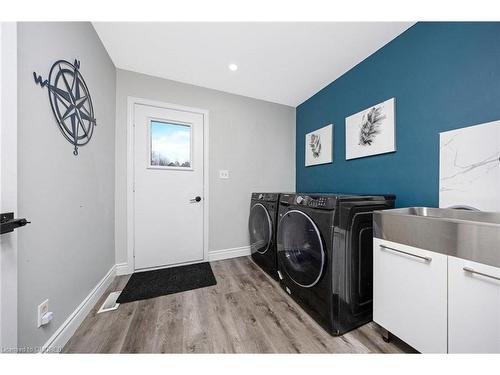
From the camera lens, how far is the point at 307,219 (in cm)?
131

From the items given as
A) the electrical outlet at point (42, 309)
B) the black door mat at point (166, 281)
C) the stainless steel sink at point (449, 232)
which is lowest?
the black door mat at point (166, 281)

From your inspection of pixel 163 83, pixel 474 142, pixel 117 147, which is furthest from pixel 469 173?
pixel 117 147

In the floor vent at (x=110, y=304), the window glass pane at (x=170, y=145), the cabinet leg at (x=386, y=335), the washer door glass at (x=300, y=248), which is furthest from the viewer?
the window glass pane at (x=170, y=145)

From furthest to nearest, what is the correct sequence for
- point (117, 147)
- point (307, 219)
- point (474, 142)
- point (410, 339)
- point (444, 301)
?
1. point (117, 147)
2. point (307, 219)
3. point (474, 142)
4. point (410, 339)
5. point (444, 301)

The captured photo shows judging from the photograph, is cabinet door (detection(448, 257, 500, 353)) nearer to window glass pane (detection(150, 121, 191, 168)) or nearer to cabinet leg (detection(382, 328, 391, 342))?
cabinet leg (detection(382, 328, 391, 342))

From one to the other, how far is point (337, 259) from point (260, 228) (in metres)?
1.07

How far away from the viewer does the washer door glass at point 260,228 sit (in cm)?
191

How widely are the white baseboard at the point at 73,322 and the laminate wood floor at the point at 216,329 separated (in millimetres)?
38

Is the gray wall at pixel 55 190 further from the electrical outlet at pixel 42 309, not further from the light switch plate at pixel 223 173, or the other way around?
the light switch plate at pixel 223 173

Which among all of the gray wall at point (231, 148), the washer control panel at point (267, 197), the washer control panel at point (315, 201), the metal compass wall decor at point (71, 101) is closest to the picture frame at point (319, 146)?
the gray wall at point (231, 148)

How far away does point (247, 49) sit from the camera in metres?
1.63

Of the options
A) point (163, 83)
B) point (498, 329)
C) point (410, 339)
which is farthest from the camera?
point (163, 83)

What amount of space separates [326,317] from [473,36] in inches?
79.8

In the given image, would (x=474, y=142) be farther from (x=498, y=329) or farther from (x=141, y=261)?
(x=141, y=261)
